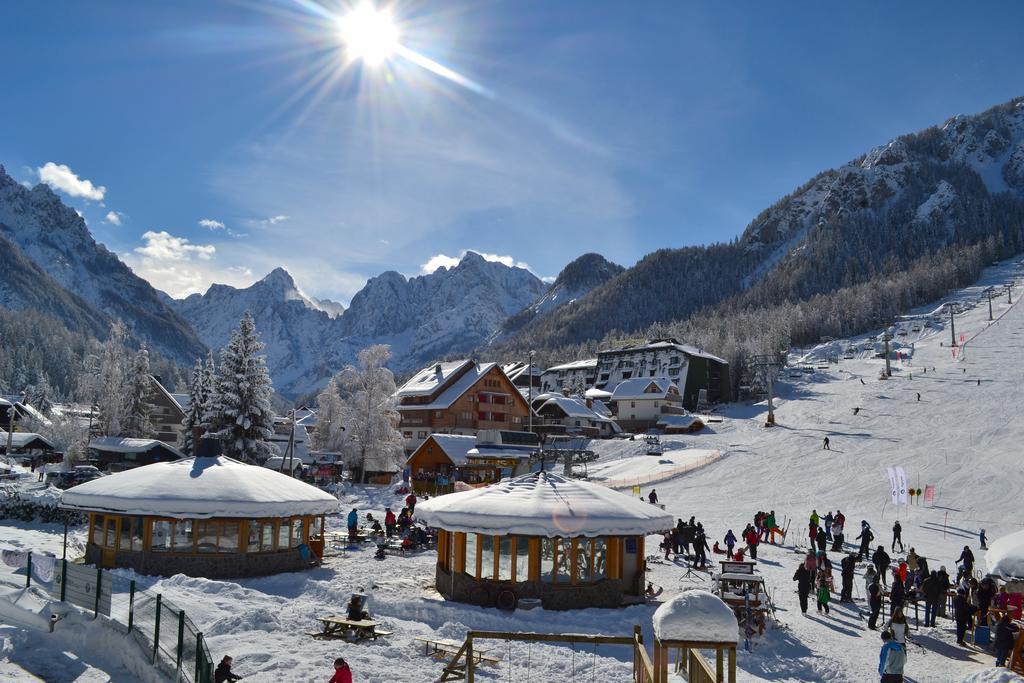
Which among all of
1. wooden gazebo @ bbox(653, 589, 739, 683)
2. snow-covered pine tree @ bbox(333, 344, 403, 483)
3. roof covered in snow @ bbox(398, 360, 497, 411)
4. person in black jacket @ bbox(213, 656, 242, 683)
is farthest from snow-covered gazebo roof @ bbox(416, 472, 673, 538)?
roof covered in snow @ bbox(398, 360, 497, 411)

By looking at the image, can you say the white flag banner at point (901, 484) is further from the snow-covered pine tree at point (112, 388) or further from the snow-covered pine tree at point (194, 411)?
the snow-covered pine tree at point (112, 388)

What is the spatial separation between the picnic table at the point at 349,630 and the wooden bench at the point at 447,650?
96cm

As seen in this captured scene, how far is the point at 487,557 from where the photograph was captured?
1992 centimetres

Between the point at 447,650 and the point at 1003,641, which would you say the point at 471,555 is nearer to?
the point at 447,650

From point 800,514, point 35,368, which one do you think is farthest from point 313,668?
point 35,368

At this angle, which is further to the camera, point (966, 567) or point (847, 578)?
point (966, 567)

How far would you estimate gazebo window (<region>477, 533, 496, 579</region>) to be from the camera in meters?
19.9

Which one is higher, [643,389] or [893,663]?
[643,389]

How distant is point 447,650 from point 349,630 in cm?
237

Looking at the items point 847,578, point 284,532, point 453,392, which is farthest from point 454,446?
point 847,578

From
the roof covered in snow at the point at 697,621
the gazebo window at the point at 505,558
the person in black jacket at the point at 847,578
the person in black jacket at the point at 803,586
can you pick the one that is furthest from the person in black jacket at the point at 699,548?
the roof covered in snow at the point at 697,621

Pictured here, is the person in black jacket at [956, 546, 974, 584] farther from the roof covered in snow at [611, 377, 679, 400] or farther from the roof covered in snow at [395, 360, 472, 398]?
the roof covered in snow at [611, 377, 679, 400]

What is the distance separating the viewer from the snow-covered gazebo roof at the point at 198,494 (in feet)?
74.7

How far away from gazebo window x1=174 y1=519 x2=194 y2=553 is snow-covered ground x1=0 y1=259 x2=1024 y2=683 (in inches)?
67.4
